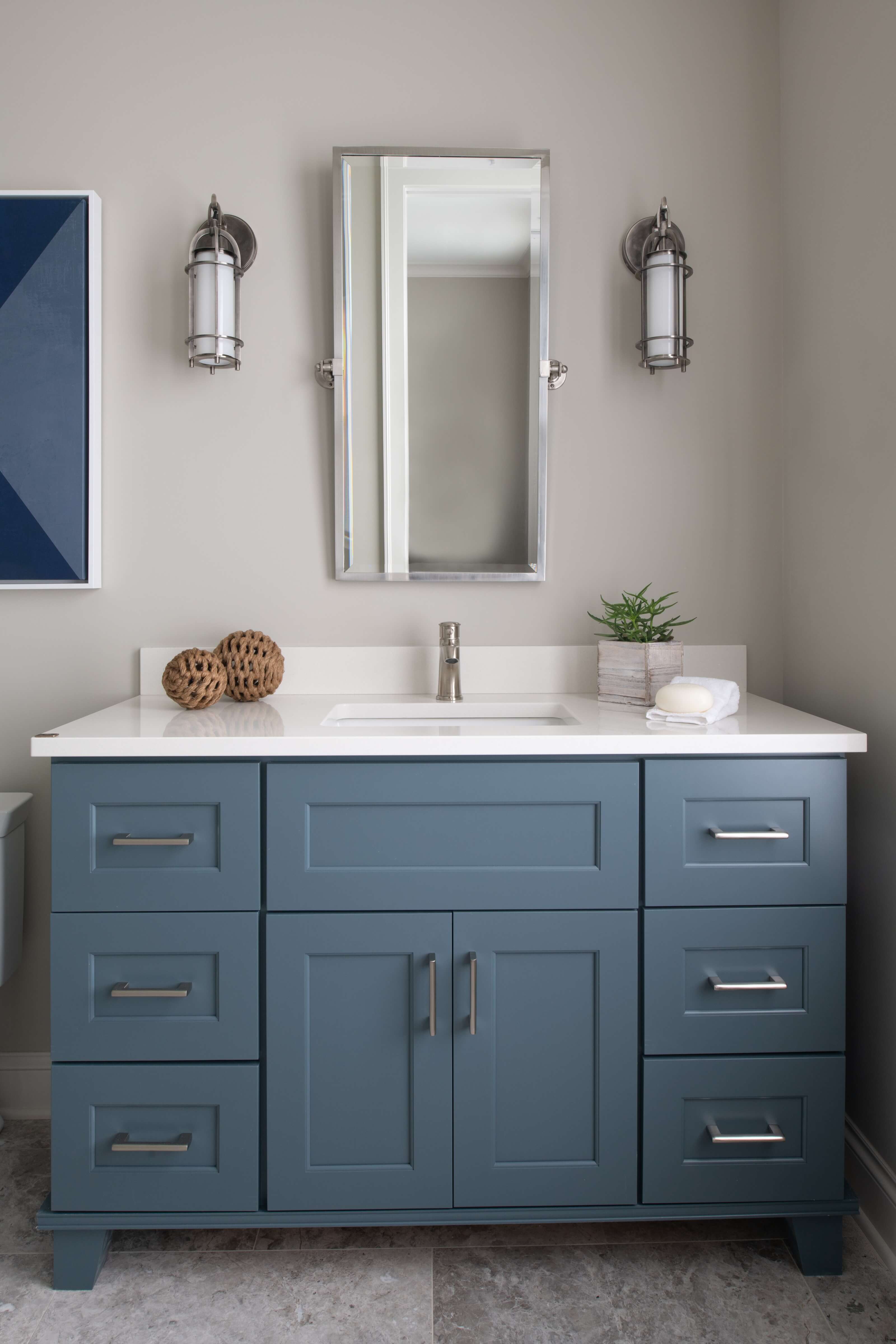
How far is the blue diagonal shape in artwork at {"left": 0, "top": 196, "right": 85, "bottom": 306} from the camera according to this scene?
176cm

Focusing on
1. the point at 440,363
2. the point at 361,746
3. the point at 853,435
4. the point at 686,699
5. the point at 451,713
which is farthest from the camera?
the point at 440,363

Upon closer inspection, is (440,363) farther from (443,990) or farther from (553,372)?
(443,990)

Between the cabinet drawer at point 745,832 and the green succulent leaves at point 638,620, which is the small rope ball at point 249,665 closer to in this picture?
the green succulent leaves at point 638,620

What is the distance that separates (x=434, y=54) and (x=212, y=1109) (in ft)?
6.71

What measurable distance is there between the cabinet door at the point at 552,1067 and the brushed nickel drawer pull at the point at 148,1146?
42 centimetres

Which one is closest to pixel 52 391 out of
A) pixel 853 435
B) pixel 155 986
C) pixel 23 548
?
pixel 23 548

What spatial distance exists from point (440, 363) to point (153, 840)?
1.11 metres

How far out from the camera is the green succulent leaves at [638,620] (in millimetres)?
1701

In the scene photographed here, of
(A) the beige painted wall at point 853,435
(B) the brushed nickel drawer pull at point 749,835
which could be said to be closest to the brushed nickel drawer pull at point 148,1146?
(B) the brushed nickel drawer pull at point 749,835

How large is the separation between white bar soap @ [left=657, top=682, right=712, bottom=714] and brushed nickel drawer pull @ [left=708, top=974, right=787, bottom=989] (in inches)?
16.7

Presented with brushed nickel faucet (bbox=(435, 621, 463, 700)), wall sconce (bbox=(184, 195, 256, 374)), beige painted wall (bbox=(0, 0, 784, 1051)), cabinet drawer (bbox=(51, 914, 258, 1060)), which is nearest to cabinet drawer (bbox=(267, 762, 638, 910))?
cabinet drawer (bbox=(51, 914, 258, 1060))

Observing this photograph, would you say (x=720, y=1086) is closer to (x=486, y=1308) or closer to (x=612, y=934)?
(x=612, y=934)

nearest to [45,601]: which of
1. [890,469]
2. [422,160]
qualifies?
[422,160]

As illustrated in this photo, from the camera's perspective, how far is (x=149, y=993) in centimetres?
133
